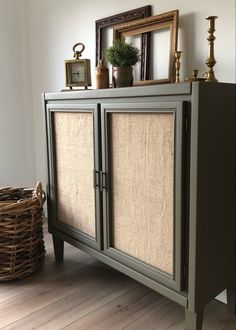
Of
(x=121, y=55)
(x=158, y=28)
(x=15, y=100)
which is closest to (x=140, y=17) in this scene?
(x=158, y=28)

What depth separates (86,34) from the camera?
7.89 ft

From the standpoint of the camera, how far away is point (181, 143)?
1320mm

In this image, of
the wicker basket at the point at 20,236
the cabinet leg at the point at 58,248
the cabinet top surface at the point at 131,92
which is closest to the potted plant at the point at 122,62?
the cabinet top surface at the point at 131,92

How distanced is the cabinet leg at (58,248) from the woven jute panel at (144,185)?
0.62 metres

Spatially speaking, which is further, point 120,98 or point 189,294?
point 120,98

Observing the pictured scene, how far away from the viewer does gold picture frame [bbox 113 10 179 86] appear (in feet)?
5.95

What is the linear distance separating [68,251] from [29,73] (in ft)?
4.92

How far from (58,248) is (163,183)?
43.1 inches

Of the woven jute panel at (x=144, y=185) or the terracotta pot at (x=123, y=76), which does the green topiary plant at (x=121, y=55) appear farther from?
the woven jute panel at (x=144, y=185)

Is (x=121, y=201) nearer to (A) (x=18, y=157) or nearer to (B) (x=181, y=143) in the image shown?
(B) (x=181, y=143)

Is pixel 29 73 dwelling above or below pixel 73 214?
above

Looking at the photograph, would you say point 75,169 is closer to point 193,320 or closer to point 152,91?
point 152,91

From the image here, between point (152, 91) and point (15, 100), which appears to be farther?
point (15, 100)

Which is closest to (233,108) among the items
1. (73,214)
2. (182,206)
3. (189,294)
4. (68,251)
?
(182,206)
